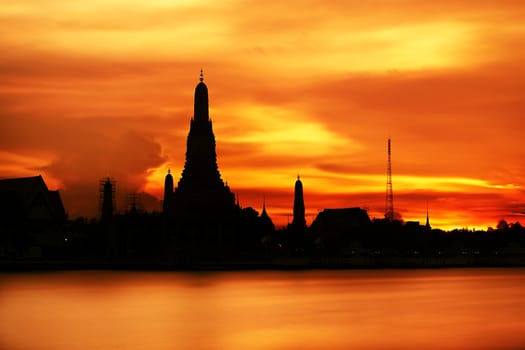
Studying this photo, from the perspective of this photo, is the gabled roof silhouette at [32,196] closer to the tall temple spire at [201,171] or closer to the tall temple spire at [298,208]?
the tall temple spire at [201,171]

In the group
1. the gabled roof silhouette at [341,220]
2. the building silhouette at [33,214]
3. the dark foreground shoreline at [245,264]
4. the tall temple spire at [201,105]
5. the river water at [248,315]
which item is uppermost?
the tall temple spire at [201,105]

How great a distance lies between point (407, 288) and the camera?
294 ft

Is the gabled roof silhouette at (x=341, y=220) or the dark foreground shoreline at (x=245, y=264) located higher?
the gabled roof silhouette at (x=341, y=220)

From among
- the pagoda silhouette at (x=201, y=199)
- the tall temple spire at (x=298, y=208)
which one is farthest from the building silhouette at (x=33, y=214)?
the tall temple spire at (x=298, y=208)

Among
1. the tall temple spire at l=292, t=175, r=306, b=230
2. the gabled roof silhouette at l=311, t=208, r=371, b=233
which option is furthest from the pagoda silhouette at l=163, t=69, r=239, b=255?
the gabled roof silhouette at l=311, t=208, r=371, b=233

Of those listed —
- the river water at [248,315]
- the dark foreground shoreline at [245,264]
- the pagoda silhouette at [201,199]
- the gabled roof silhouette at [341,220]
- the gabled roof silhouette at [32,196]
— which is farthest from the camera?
the gabled roof silhouette at [341,220]

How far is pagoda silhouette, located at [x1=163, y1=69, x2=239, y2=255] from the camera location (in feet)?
374

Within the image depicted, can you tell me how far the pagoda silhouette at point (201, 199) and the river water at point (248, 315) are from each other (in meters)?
20.5

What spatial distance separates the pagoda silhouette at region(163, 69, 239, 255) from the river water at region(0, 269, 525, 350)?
20.5m

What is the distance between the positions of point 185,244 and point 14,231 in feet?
64.1

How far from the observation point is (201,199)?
11662 centimetres

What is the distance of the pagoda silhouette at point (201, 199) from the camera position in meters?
114

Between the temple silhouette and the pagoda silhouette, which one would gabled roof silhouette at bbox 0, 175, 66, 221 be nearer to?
the temple silhouette

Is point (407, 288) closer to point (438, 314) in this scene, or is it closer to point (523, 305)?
point (523, 305)
